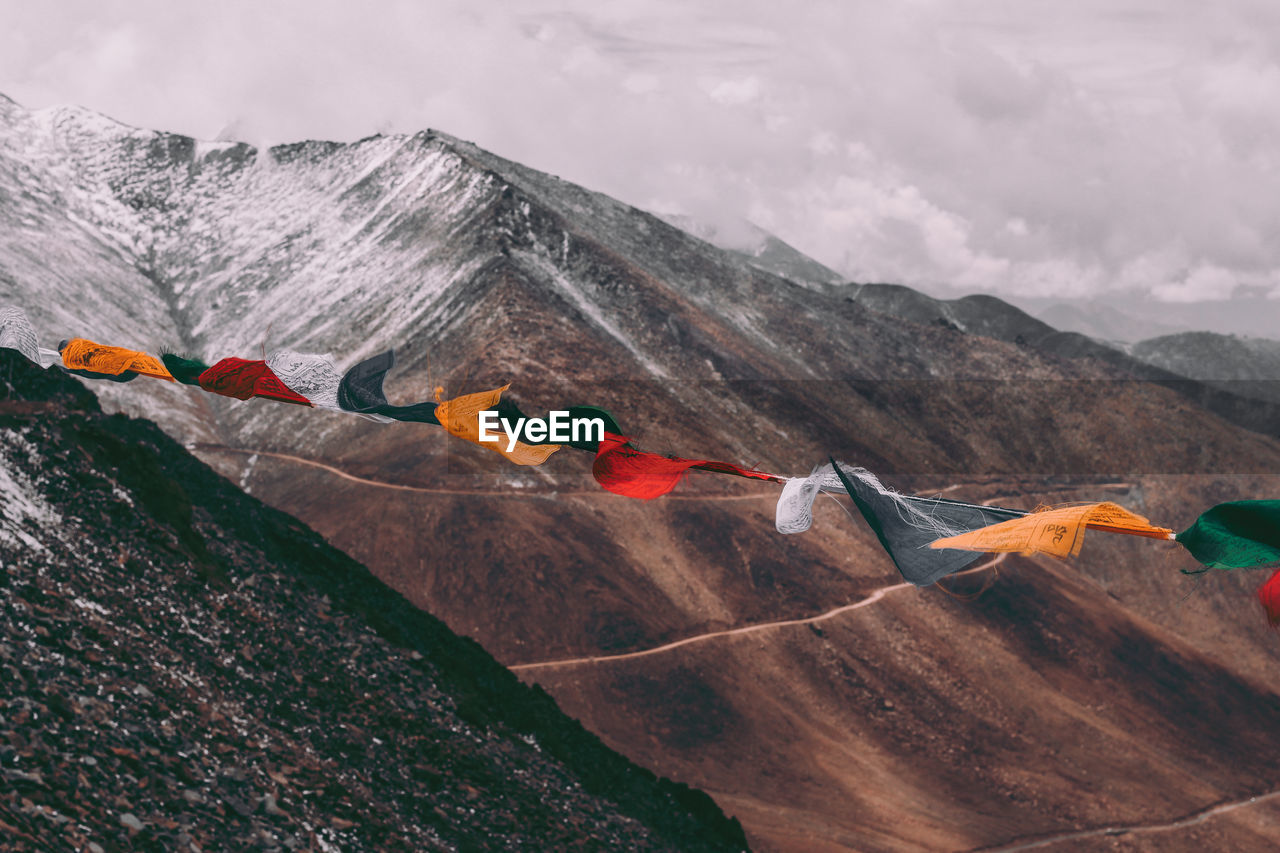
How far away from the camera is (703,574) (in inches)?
2015

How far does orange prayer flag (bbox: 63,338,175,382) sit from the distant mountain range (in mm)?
18132

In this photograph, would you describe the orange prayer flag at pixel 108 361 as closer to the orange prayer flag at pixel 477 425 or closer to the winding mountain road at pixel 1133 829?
the orange prayer flag at pixel 477 425

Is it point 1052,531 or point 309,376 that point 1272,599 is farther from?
point 309,376

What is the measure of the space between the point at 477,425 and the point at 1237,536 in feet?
18.4

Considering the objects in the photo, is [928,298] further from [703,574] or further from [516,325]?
[703,574]

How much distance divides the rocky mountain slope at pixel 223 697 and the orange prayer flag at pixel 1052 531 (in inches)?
420

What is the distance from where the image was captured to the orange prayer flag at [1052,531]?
6.38 m

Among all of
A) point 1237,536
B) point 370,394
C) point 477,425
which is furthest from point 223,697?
point 1237,536

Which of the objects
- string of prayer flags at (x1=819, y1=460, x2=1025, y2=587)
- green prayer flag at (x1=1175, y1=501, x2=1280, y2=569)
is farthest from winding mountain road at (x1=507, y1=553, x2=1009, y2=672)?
green prayer flag at (x1=1175, y1=501, x2=1280, y2=569)

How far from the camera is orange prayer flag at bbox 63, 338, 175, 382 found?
32.6 ft

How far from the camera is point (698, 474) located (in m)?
61.3

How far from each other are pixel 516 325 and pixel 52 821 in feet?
184

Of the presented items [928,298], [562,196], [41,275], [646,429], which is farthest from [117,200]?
[928,298]

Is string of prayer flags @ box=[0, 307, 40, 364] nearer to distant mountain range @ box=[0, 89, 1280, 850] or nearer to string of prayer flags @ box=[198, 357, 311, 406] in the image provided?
string of prayer flags @ box=[198, 357, 311, 406]
